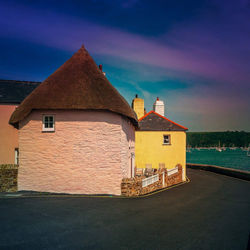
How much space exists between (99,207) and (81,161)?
11.9 feet

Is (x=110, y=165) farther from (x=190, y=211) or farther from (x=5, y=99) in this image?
(x=5, y=99)

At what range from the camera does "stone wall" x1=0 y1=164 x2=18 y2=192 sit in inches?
563

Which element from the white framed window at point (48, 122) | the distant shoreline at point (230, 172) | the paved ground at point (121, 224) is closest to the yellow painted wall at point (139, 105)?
the distant shoreline at point (230, 172)

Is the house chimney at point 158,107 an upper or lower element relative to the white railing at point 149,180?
upper

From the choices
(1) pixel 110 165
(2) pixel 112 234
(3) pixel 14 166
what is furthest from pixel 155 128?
(2) pixel 112 234

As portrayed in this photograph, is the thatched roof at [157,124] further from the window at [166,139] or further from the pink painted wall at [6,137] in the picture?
the pink painted wall at [6,137]

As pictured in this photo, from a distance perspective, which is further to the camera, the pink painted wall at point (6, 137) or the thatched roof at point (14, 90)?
the thatched roof at point (14, 90)

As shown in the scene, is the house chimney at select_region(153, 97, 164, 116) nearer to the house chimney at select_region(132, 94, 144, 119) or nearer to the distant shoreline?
the house chimney at select_region(132, 94, 144, 119)

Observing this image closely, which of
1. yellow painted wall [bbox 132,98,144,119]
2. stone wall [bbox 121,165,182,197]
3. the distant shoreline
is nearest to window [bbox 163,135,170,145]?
yellow painted wall [bbox 132,98,144,119]

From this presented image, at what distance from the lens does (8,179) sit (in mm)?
14359

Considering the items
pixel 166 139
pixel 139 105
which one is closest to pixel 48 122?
pixel 139 105

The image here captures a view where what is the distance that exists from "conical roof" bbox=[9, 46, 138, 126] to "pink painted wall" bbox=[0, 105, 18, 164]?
5.02 m

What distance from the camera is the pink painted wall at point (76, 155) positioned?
13828 mm

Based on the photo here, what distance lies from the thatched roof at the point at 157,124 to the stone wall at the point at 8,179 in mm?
15040
